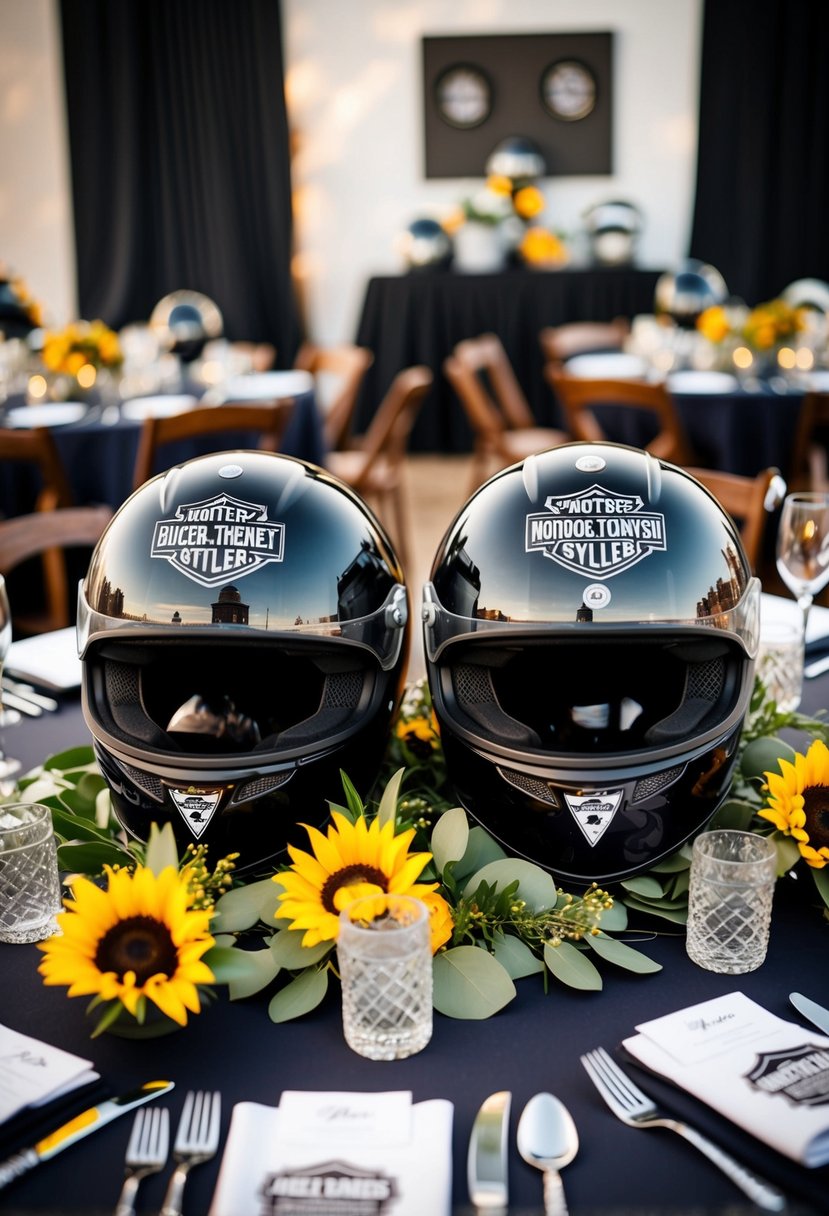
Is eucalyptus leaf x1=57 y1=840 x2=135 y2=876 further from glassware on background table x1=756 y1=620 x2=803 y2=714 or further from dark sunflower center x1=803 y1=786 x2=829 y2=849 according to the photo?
glassware on background table x1=756 y1=620 x2=803 y2=714

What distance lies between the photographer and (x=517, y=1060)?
2.15ft

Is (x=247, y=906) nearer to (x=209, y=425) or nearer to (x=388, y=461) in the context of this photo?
(x=209, y=425)

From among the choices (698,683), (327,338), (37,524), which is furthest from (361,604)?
(327,338)

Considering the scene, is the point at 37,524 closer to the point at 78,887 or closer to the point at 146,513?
the point at 146,513

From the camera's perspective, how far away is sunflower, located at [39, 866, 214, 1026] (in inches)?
24.8

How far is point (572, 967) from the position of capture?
2.36 feet

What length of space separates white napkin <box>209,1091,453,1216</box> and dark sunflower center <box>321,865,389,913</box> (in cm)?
13

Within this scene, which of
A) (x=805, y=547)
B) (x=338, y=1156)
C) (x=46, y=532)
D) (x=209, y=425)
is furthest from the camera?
(x=209, y=425)

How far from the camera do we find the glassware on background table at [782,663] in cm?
111

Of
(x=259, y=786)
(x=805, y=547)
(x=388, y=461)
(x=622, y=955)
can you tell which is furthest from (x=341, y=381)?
(x=622, y=955)

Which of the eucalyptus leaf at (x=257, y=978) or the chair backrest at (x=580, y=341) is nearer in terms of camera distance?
the eucalyptus leaf at (x=257, y=978)

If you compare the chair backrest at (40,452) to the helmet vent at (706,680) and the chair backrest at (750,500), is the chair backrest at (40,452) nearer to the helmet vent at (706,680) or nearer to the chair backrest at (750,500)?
the chair backrest at (750,500)

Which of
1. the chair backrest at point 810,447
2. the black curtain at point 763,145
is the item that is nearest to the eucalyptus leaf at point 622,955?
the chair backrest at point 810,447

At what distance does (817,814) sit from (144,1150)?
0.50 meters
